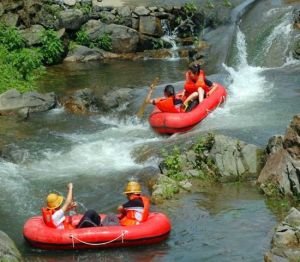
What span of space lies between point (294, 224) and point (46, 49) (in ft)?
43.5

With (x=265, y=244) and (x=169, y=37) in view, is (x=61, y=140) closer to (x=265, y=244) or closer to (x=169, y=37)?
(x=265, y=244)

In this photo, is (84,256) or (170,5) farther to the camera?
(170,5)

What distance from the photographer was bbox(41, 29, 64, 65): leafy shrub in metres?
19.3

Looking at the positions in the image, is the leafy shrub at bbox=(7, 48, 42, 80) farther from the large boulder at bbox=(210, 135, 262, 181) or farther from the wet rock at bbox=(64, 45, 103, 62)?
the large boulder at bbox=(210, 135, 262, 181)

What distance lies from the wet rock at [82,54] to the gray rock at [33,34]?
126cm

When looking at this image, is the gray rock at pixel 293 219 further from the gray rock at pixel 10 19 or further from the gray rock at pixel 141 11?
the gray rock at pixel 141 11

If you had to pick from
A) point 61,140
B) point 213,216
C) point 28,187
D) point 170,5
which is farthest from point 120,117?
point 170,5

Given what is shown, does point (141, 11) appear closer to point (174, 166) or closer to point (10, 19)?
point (10, 19)

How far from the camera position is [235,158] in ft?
35.1

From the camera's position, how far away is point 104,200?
10281 millimetres

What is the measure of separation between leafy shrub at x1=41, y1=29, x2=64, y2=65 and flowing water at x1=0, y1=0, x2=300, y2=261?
36 cm

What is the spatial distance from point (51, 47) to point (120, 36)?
8.57 feet

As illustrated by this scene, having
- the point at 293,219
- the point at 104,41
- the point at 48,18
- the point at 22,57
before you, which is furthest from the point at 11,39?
the point at 293,219

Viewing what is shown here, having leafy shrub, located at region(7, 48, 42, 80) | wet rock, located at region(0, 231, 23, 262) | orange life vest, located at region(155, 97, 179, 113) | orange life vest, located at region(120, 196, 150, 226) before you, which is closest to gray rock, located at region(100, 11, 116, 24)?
leafy shrub, located at region(7, 48, 42, 80)
